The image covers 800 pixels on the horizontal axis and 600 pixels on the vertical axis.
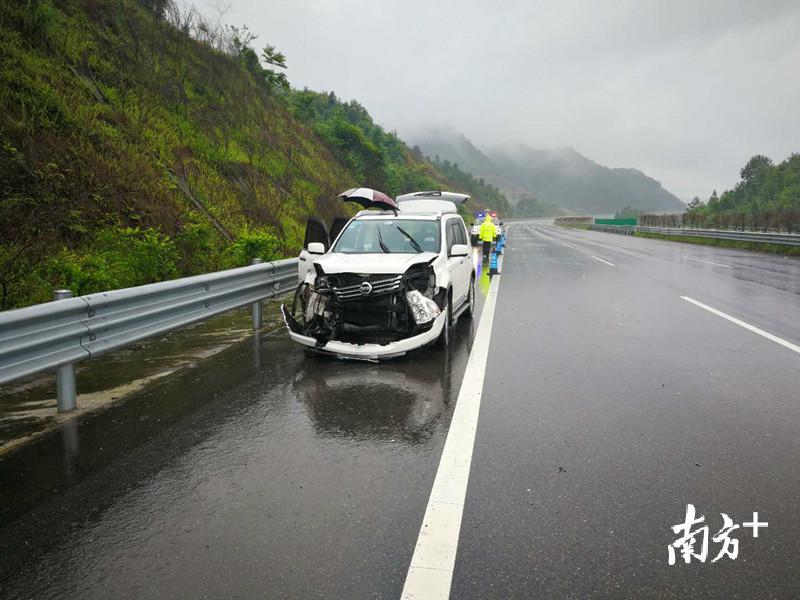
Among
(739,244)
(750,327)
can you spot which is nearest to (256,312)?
(750,327)

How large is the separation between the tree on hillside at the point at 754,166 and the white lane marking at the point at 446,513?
436 feet

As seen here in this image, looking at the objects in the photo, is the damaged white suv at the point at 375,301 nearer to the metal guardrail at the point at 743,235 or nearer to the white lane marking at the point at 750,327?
the white lane marking at the point at 750,327

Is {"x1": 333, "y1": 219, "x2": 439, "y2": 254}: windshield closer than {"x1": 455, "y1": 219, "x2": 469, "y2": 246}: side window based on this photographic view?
Yes

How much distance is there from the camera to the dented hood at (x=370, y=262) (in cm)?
665

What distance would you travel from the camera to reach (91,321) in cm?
498

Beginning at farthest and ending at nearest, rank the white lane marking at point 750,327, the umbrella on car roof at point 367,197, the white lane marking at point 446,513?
1. the umbrella on car roof at point 367,197
2. the white lane marking at point 750,327
3. the white lane marking at point 446,513

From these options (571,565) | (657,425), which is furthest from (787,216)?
(571,565)

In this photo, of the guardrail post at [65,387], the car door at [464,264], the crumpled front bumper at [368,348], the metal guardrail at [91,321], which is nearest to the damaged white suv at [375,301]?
the crumpled front bumper at [368,348]

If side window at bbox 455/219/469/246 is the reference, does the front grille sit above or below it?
below

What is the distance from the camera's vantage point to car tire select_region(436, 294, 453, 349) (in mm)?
7367

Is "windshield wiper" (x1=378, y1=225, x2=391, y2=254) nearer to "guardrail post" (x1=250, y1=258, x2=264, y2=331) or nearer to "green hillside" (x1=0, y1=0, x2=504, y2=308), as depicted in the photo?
"guardrail post" (x1=250, y1=258, x2=264, y2=331)

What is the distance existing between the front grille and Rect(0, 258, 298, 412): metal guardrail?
5.13 feet

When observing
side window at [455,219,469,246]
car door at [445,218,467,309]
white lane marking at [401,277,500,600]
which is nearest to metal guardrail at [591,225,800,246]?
side window at [455,219,469,246]

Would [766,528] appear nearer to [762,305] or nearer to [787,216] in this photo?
[762,305]
